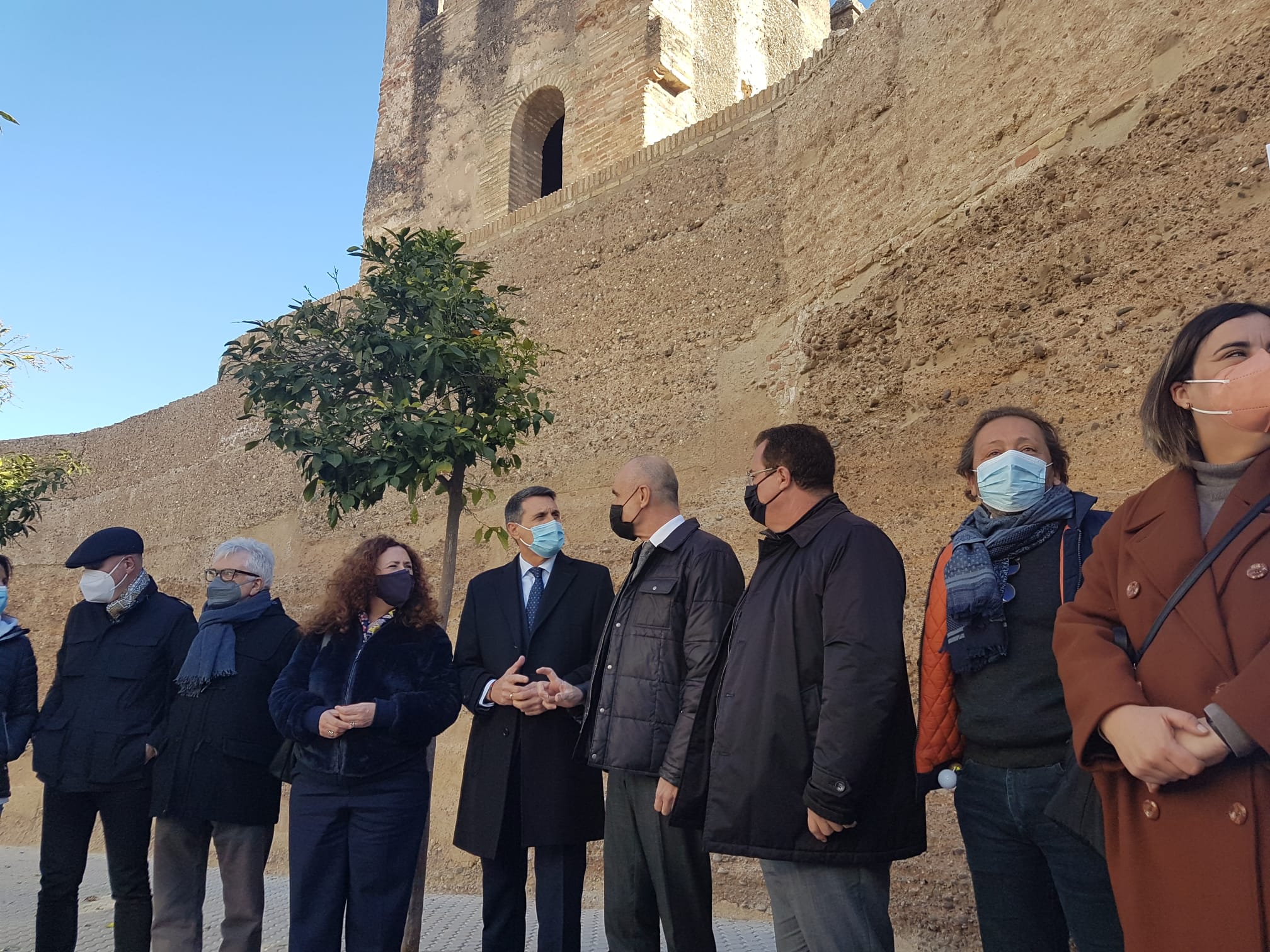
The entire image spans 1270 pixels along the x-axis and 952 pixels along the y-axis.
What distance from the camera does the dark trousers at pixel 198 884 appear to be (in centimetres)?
369

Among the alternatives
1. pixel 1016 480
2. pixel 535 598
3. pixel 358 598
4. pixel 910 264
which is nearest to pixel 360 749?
pixel 358 598

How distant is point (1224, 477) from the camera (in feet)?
6.82

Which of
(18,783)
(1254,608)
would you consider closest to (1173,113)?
(1254,608)

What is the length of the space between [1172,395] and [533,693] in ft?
7.01

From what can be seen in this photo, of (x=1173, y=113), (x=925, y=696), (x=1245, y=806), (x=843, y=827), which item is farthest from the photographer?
(x=1173, y=113)

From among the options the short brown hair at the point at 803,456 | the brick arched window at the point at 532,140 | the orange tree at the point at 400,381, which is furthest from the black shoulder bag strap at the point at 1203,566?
the brick arched window at the point at 532,140

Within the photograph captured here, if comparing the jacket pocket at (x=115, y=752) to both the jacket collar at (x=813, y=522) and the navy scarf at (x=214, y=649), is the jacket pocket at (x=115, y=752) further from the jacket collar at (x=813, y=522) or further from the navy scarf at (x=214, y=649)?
the jacket collar at (x=813, y=522)

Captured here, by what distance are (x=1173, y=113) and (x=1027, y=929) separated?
3745mm

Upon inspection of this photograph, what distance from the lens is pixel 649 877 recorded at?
10.1ft

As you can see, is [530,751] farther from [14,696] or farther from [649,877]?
[14,696]

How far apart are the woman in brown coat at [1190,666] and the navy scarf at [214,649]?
9.86ft

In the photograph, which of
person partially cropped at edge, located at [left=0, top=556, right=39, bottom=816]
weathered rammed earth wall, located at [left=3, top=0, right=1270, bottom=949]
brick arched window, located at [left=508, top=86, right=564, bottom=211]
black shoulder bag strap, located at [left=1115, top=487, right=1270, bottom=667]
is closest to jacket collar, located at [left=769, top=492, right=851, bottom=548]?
black shoulder bag strap, located at [left=1115, top=487, right=1270, bottom=667]

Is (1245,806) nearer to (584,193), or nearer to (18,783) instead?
(584,193)

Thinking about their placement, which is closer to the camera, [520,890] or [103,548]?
[520,890]
